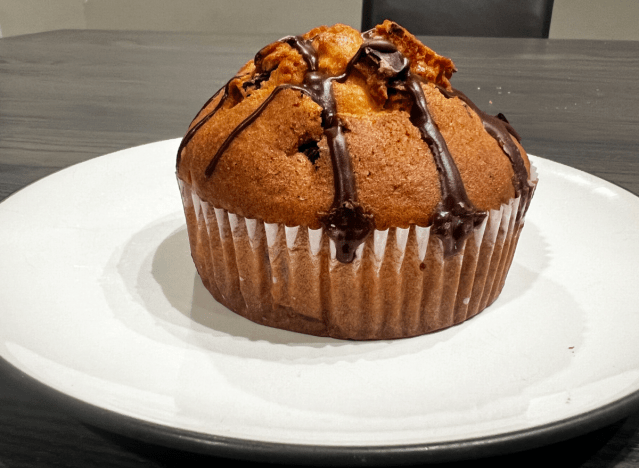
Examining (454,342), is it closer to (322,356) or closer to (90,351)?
(322,356)

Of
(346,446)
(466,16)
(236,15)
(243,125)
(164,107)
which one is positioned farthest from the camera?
(236,15)

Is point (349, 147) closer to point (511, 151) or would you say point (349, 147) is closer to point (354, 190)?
point (354, 190)

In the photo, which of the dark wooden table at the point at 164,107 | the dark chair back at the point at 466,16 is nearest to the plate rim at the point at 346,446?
the dark wooden table at the point at 164,107

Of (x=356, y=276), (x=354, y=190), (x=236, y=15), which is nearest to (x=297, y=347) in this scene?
(x=356, y=276)

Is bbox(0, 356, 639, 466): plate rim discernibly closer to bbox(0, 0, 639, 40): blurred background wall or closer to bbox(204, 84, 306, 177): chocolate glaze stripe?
bbox(204, 84, 306, 177): chocolate glaze stripe

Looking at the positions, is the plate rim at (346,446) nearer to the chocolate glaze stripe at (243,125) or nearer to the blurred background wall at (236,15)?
the chocolate glaze stripe at (243,125)

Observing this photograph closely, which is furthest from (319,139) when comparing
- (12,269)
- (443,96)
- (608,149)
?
(608,149)
